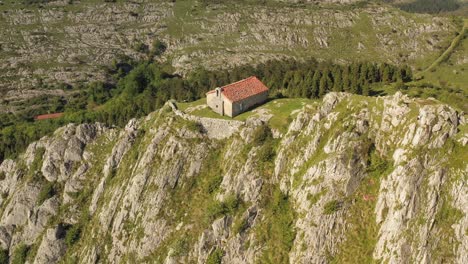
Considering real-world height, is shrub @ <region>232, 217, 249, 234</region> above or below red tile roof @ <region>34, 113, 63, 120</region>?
above

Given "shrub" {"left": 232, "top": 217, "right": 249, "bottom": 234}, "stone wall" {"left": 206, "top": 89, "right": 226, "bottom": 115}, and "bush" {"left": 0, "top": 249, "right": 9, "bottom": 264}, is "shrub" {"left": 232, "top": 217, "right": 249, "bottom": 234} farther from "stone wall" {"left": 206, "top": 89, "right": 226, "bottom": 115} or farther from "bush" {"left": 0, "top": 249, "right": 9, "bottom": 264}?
"bush" {"left": 0, "top": 249, "right": 9, "bottom": 264}

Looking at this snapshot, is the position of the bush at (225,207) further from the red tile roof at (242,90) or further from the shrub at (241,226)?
the red tile roof at (242,90)

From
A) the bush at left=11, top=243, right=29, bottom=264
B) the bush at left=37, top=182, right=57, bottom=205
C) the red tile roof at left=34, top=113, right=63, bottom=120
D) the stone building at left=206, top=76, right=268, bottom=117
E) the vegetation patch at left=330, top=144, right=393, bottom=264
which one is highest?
the stone building at left=206, top=76, right=268, bottom=117

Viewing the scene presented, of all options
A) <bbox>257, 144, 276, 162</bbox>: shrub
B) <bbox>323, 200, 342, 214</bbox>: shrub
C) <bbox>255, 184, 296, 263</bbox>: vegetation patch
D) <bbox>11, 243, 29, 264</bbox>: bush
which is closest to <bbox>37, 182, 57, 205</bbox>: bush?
<bbox>11, 243, 29, 264</bbox>: bush

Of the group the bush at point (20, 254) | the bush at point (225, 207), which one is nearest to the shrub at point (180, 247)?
the bush at point (225, 207)

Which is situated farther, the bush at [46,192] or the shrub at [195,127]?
the bush at [46,192]

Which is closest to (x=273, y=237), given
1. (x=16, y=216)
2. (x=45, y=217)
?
(x=45, y=217)
